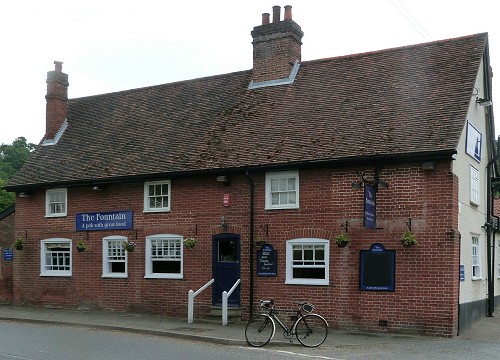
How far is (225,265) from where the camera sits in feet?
59.4

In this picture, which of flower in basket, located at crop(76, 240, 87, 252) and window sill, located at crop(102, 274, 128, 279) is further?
flower in basket, located at crop(76, 240, 87, 252)

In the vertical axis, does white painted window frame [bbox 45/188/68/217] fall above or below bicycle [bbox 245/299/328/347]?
above

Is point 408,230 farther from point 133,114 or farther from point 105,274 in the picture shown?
point 133,114

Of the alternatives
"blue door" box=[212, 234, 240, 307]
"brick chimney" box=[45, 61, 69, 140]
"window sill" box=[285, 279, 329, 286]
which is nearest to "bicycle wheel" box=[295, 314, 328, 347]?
"window sill" box=[285, 279, 329, 286]

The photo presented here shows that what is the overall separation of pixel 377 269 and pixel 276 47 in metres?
8.52

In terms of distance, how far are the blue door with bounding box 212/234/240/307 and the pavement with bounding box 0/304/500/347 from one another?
0.93m

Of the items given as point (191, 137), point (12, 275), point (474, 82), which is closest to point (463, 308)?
point (474, 82)

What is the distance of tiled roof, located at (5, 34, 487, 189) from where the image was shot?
16422mm

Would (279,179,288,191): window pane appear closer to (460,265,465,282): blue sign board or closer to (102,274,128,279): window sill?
(460,265,465,282): blue sign board

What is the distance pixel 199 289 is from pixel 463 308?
7199mm

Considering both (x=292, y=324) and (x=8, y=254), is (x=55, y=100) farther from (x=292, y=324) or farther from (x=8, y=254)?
(x=292, y=324)

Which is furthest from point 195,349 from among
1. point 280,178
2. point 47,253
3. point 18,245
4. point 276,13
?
point 276,13

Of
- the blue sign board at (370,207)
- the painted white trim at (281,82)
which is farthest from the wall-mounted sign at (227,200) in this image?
the painted white trim at (281,82)

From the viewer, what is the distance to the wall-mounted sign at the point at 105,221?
20000 mm
